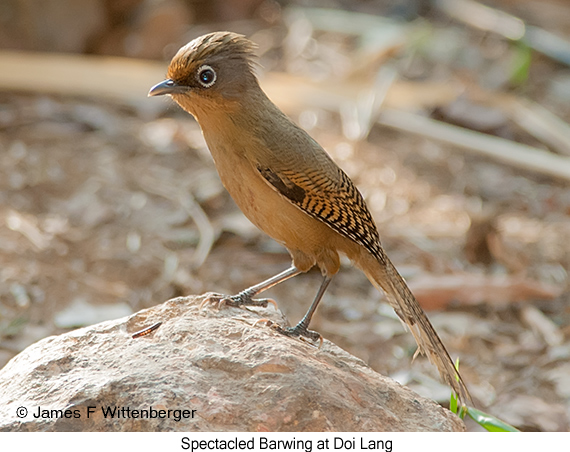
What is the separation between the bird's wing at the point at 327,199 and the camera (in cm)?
479

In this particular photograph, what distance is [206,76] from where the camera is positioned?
4754 mm

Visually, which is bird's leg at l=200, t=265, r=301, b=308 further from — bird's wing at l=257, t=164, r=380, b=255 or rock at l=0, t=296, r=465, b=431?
bird's wing at l=257, t=164, r=380, b=255

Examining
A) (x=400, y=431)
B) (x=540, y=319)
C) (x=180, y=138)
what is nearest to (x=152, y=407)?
(x=400, y=431)

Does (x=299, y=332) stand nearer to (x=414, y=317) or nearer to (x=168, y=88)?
(x=414, y=317)

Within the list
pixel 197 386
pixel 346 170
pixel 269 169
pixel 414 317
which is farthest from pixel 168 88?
pixel 346 170

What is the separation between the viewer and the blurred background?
22.3 ft

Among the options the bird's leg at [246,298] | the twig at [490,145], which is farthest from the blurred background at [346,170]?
the bird's leg at [246,298]

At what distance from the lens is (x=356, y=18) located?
43.7ft

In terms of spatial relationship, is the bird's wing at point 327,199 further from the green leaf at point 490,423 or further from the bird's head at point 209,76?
→ the green leaf at point 490,423

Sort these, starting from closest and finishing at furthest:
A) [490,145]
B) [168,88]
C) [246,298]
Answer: [168,88], [246,298], [490,145]

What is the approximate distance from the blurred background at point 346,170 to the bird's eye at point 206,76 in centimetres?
258

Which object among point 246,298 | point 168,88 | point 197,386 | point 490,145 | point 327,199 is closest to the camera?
point 197,386

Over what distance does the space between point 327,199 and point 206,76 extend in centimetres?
103

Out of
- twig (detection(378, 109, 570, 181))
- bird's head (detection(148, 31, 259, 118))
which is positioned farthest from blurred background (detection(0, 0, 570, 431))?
bird's head (detection(148, 31, 259, 118))
